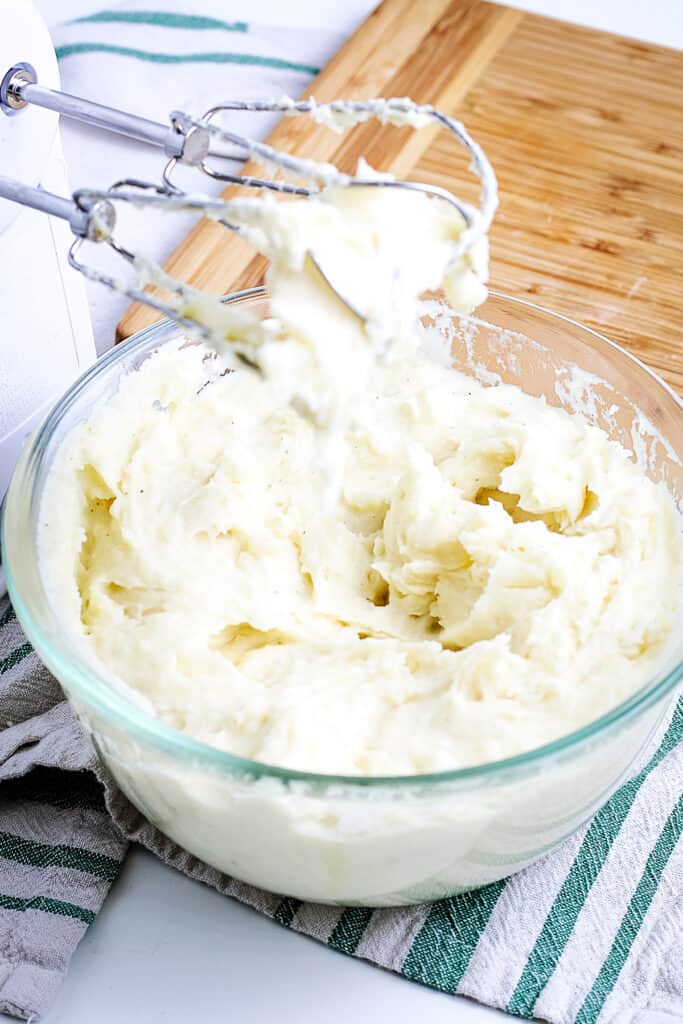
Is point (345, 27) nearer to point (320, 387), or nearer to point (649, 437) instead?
point (649, 437)

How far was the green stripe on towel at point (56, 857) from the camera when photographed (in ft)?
4.41

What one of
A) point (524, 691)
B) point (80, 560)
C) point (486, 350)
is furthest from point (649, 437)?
point (80, 560)

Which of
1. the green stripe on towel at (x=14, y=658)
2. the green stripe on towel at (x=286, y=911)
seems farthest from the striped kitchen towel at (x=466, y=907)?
the green stripe on towel at (x=14, y=658)

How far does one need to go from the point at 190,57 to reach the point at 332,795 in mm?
1706

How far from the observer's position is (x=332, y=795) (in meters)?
1.05

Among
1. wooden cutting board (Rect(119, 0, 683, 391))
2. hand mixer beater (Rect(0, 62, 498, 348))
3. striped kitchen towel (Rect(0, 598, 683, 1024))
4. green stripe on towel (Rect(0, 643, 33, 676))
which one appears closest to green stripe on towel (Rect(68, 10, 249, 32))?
wooden cutting board (Rect(119, 0, 683, 391))

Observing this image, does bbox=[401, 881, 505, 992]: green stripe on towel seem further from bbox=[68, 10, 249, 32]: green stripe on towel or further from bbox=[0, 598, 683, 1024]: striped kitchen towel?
bbox=[68, 10, 249, 32]: green stripe on towel

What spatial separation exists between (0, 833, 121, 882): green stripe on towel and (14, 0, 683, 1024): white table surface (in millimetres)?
28

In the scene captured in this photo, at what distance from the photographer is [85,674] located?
1.15 metres

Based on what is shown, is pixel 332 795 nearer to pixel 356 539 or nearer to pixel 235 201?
pixel 356 539

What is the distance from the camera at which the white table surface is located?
1.26 m

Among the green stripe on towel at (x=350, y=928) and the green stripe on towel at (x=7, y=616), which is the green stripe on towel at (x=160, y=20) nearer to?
the green stripe on towel at (x=7, y=616)

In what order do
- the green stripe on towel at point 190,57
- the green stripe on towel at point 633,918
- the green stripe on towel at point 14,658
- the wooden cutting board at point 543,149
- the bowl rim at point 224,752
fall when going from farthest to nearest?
the green stripe on towel at point 190,57 < the wooden cutting board at point 543,149 < the green stripe on towel at point 14,658 < the green stripe on towel at point 633,918 < the bowl rim at point 224,752

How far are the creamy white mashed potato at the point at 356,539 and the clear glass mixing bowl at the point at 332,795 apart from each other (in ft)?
0.14
